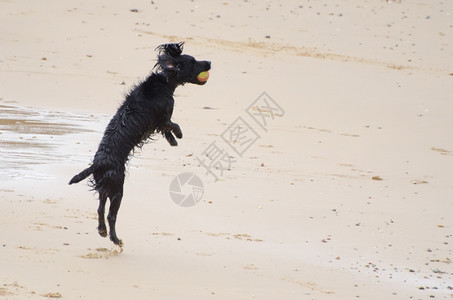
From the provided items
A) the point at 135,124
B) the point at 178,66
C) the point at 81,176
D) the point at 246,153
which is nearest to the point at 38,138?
the point at 246,153

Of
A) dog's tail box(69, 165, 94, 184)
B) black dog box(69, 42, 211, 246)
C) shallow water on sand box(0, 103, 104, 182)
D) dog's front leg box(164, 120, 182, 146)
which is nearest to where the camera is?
dog's tail box(69, 165, 94, 184)

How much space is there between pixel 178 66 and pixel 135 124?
82 cm

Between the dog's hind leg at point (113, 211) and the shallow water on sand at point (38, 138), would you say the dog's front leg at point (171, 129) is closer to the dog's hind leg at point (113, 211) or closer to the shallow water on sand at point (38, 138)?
the dog's hind leg at point (113, 211)

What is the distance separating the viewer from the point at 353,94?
45.3 feet

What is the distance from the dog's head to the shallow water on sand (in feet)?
7.28

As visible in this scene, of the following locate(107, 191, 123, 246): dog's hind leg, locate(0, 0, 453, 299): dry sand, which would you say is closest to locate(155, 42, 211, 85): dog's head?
locate(107, 191, 123, 246): dog's hind leg

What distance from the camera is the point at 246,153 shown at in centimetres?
966

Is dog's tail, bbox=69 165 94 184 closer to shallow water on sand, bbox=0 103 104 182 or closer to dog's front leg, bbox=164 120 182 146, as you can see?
dog's front leg, bbox=164 120 182 146

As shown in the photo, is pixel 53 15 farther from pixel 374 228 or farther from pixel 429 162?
pixel 374 228

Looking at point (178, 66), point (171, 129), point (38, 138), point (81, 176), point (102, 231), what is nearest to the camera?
point (81, 176)

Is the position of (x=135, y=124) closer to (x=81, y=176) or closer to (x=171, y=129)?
(x=171, y=129)

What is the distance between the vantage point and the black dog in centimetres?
562

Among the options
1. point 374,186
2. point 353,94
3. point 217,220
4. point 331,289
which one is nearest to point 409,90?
point 353,94

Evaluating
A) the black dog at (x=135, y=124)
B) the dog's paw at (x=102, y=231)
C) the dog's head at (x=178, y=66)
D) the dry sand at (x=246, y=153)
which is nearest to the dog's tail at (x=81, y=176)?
the black dog at (x=135, y=124)
